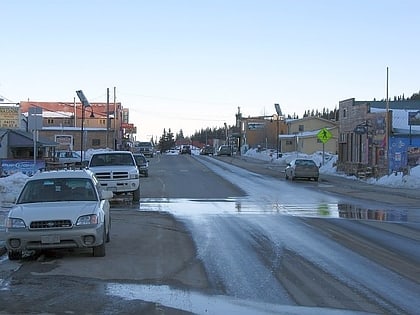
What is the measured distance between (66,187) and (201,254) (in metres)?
2.91

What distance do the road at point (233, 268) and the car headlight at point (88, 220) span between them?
2.22 ft

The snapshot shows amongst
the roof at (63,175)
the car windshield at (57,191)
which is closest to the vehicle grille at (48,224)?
the car windshield at (57,191)

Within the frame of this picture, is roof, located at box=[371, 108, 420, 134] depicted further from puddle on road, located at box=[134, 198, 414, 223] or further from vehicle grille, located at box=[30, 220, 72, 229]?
vehicle grille, located at box=[30, 220, 72, 229]

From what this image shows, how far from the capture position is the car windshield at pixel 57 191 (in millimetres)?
11891

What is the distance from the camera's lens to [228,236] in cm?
→ 1434

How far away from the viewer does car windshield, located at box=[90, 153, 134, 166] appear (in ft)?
82.2

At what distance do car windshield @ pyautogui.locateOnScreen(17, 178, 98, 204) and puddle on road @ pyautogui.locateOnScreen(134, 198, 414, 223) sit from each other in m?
7.66

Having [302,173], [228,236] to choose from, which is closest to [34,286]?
[228,236]

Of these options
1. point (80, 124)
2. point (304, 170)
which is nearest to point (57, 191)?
point (304, 170)

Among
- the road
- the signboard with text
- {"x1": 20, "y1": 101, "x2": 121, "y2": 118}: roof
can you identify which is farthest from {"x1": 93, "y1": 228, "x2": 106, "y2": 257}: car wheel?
{"x1": 20, "y1": 101, "x2": 121, "y2": 118}: roof

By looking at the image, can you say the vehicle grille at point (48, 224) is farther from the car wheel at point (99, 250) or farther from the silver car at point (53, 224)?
the car wheel at point (99, 250)

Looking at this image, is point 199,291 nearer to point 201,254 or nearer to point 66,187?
point 201,254

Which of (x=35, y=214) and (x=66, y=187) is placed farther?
(x=66, y=187)

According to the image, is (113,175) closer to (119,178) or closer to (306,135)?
(119,178)
